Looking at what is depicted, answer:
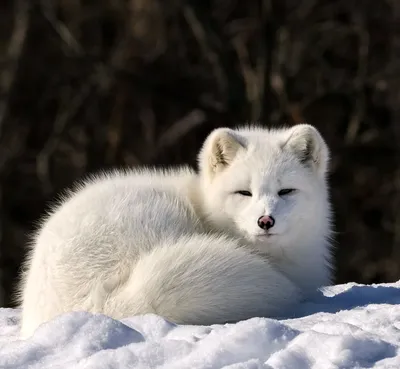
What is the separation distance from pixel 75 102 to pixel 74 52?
705 millimetres

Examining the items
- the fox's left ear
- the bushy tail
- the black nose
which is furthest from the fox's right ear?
the bushy tail

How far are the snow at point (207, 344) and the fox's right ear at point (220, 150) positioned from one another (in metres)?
1.12

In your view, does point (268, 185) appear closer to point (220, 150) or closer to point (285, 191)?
point (285, 191)

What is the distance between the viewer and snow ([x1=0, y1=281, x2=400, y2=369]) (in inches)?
116

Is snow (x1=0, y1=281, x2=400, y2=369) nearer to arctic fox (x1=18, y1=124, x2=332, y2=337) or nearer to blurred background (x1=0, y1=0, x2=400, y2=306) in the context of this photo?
arctic fox (x1=18, y1=124, x2=332, y2=337)

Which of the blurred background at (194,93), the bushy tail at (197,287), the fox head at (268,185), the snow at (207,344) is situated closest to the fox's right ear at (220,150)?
the fox head at (268,185)

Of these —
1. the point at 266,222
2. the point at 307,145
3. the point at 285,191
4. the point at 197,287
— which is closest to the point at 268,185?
the point at 285,191

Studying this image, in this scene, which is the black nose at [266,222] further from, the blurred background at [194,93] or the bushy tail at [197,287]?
the blurred background at [194,93]

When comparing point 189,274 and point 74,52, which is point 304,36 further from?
point 189,274

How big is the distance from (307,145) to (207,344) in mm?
1549

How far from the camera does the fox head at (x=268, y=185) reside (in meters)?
4.10

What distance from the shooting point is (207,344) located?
3086 millimetres

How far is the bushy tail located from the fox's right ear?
712 millimetres

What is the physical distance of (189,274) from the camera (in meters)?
3.55
